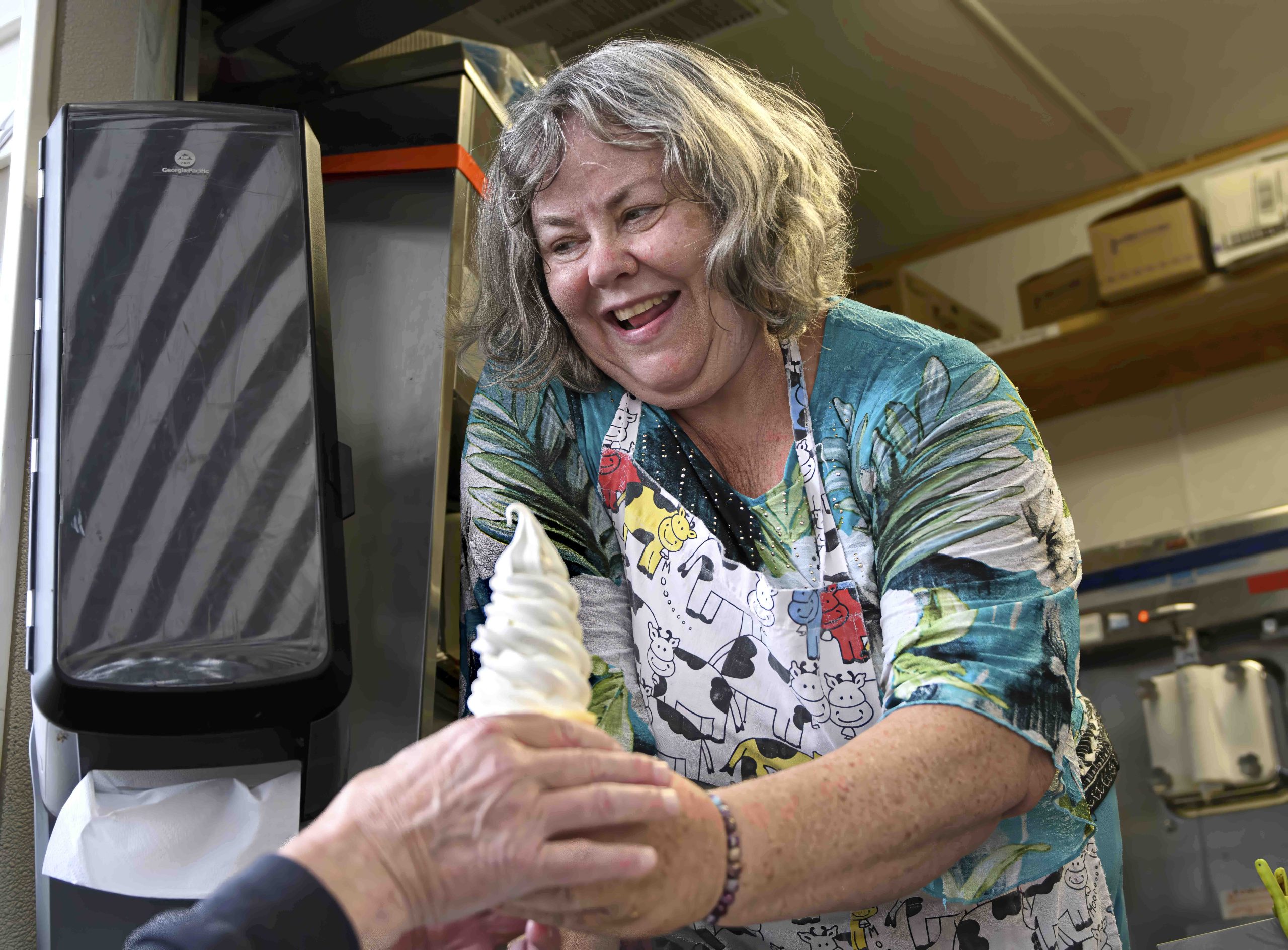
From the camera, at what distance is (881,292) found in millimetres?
3768

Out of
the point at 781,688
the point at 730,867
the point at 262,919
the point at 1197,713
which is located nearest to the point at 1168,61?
the point at 1197,713

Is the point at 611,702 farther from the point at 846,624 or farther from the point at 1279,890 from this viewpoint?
the point at 1279,890

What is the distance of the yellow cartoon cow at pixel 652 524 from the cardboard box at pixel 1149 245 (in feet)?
8.34

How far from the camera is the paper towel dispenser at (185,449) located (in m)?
1.10

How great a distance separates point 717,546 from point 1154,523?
2960mm

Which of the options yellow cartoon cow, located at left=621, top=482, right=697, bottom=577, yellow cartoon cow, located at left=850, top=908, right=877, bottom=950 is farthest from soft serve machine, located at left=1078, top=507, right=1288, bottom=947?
yellow cartoon cow, located at left=621, top=482, right=697, bottom=577

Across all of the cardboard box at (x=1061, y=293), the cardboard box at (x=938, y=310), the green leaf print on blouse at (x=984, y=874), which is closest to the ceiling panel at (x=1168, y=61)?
the cardboard box at (x=1061, y=293)

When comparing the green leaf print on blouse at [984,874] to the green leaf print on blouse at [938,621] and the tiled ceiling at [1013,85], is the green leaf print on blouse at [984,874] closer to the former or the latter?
the green leaf print on blouse at [938,621]

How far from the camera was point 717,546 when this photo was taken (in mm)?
1312

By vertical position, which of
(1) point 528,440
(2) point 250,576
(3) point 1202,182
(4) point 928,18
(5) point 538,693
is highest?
(4) point 928,18

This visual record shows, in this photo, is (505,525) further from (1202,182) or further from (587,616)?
(1202,182)

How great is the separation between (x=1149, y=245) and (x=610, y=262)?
2.60 meters

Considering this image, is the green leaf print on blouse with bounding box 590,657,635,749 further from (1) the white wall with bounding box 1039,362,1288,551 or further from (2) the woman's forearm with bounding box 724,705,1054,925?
(1) the white wall with bounding box 1039,362,1288,551

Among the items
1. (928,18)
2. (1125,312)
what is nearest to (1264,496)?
(1125,312)
